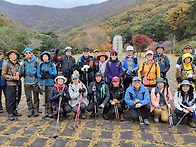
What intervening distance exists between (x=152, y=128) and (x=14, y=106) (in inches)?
148

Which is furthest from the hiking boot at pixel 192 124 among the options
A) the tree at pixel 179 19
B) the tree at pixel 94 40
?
the tree at pixel 94 40

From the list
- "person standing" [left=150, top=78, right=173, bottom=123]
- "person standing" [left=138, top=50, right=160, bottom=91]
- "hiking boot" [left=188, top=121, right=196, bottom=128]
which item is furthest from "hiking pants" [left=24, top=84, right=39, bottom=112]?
"hiking boot" [left=188, top=121, right=196, bottom=128]

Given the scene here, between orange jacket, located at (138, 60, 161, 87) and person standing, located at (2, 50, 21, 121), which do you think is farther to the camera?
orange jacket, located at (138, 60, 161, 87)

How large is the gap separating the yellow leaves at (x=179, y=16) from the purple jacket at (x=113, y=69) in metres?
28.6

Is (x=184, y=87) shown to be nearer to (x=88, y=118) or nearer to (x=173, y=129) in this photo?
(x=173, y=129)

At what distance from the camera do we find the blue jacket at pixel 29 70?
4191 millimetres

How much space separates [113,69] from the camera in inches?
186

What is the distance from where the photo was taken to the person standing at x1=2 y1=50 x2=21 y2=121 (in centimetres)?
414

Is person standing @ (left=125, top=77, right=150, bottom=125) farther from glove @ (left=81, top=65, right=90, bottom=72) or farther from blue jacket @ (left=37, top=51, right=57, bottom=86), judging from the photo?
blue jacket @ (left=37, top=51, right=57, bottom=86)

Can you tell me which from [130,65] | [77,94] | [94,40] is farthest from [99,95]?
[94,40]

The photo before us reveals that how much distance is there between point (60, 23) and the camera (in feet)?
373

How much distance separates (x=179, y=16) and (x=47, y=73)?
31.1m

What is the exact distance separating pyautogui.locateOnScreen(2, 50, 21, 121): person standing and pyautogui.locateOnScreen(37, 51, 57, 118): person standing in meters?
0.61

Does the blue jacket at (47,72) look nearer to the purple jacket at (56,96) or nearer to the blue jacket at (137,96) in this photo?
the purple jacket at (56,96)
